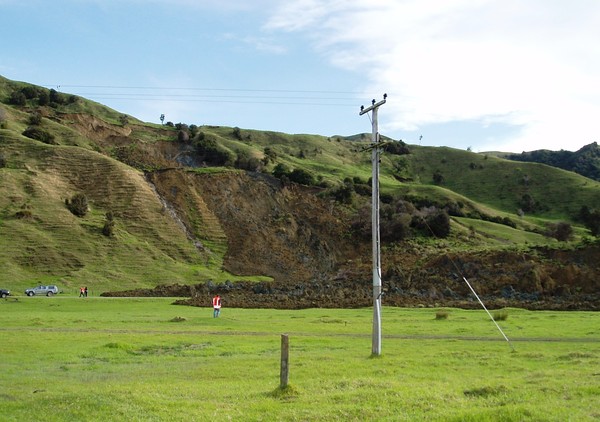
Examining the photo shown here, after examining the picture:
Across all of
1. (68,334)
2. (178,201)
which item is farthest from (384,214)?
(68,334)

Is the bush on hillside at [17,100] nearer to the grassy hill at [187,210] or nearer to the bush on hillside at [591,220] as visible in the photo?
the grassy hill at [187,210]

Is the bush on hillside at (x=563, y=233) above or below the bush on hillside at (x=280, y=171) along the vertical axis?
below

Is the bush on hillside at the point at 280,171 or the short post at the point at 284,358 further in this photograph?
the bush on hillside at the point at 280,171

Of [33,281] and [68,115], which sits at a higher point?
[68,115]

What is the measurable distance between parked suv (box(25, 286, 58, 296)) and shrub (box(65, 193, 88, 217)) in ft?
73.9

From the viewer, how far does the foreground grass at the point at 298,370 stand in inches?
520

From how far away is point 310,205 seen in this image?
102 m

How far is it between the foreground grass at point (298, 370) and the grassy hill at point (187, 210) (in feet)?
117

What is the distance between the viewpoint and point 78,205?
8450 centimetres

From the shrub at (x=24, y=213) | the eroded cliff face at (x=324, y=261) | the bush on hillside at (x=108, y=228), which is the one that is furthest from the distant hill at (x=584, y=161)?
the shrub at (x=24, y=213)

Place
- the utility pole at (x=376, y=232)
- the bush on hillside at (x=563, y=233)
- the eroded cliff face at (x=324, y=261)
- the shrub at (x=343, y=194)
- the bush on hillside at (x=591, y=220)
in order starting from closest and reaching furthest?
the utility pole at (x=376, y=232), the eroded cliff face at (x=324, y=261), the bush on hillside at (x=563, y=233), the bush on hillside at (x=591, y=220), the shrub at (x=343, y=194)

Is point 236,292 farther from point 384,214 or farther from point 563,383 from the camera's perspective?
point 563,383

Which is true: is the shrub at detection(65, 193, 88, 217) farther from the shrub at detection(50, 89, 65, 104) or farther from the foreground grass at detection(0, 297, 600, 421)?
the shrub at detection(50, 89, 65, 104)

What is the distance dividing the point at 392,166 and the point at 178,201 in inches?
Answer: 3035
